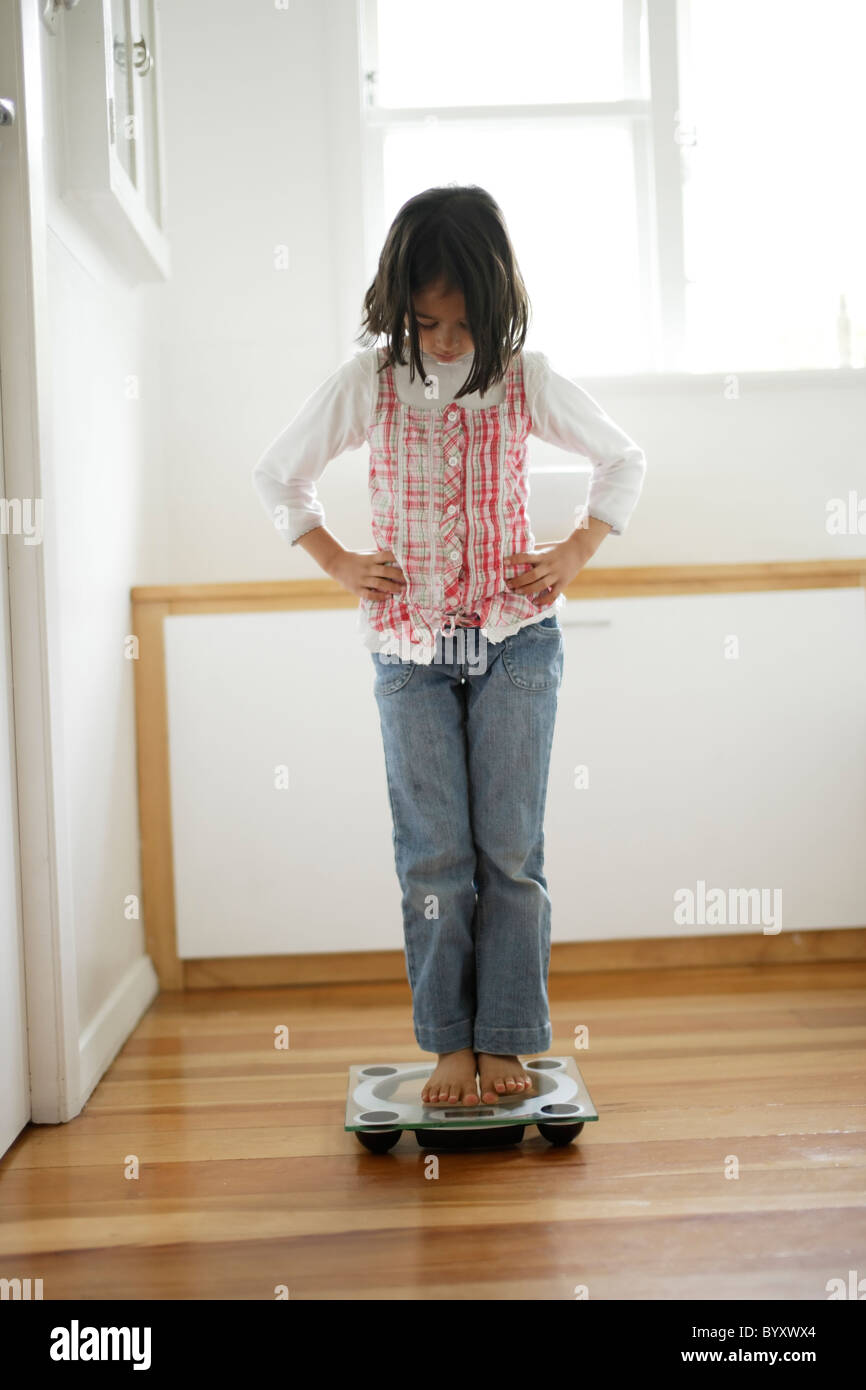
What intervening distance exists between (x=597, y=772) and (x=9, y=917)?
934 mm

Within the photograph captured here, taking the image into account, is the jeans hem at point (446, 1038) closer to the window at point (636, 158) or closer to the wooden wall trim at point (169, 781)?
the wooden wall trim at point (169, 781)

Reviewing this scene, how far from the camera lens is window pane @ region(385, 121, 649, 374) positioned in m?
2.33

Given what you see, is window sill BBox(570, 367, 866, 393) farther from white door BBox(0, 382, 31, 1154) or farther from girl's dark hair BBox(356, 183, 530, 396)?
white door BBox(0, 382, 31, 1154)

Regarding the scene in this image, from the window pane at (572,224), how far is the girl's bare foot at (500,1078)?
1.50 m

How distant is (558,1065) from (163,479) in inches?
52.9

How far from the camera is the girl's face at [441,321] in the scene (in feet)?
A: 3.79

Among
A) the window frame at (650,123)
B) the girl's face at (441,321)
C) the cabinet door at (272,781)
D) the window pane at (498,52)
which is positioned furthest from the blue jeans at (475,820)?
the window pane at (498,52)

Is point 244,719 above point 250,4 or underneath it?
underneath

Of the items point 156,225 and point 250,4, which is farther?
point 250,4

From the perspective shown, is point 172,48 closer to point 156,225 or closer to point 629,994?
point 156,225

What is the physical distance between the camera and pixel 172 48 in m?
2.21

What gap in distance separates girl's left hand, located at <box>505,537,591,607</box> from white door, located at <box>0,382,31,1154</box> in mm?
564

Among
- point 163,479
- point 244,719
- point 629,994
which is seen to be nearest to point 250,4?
point 163,479

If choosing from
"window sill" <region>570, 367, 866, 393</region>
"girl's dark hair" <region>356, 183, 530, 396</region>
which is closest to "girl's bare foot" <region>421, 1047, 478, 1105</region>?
"girl's dark hair" <region>356, 183, 530, 396</region>
